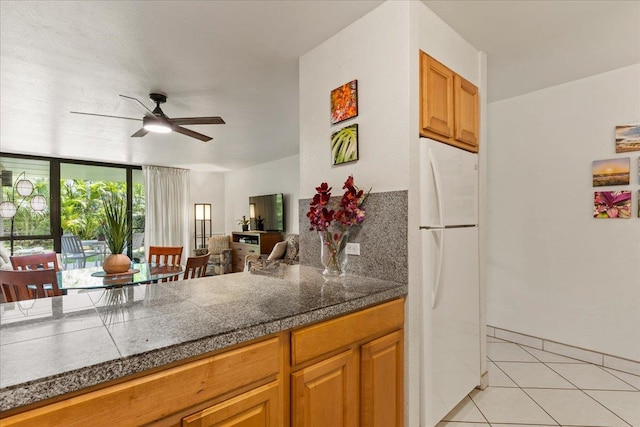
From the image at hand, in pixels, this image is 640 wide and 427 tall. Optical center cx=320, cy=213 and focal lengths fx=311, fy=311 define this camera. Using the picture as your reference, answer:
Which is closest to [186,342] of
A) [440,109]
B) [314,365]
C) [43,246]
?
[314,365]

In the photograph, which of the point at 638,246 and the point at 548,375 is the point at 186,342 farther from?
the point at 638,246

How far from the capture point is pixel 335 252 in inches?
68.7

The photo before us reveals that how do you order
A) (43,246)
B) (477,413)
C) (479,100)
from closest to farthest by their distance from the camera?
1. (477,413)
2. (479,100)
3. (43,246)

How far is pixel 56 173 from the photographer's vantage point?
18.6 feet

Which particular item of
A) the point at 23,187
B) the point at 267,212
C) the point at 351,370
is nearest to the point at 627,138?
the point at 351,370

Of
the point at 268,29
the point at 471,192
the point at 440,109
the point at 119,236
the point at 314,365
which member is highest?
the point at 268,29

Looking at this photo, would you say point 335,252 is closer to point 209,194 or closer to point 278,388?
point 278,388

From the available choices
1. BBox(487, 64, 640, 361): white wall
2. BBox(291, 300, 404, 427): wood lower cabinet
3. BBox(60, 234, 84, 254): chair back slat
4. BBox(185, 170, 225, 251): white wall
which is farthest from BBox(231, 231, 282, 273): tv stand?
BBox(291, 300, 404, 427): wood lower cabinet

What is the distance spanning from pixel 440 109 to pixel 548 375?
2202mm

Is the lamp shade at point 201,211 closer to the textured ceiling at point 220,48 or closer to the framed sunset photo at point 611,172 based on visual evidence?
the textured ceiling at point 220,48

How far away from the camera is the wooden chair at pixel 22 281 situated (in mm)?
1945

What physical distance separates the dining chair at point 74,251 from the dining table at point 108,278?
3.45 meters

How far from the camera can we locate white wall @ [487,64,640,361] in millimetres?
2436

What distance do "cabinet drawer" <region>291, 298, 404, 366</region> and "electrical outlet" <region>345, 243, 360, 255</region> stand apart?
375 millimetres
